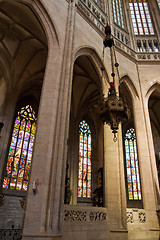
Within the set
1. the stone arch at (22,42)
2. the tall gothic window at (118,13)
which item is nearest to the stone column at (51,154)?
the stone arch at (22,42)

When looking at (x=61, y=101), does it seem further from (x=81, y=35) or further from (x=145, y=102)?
(x=145, y=102)

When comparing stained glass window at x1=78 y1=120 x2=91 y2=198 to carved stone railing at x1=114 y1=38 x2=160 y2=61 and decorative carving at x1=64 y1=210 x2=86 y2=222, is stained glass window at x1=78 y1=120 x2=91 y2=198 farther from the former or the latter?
decorative carving at x1=64 y1=210 x2=86 y2=222

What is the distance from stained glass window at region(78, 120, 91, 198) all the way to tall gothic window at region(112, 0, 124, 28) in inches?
318

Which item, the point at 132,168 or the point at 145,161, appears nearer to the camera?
the point at 145,161

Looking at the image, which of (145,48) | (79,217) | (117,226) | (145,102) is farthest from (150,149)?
(145,48)

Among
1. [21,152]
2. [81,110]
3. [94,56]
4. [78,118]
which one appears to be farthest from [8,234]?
[94,56]

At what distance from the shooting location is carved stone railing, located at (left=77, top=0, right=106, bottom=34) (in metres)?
9.78

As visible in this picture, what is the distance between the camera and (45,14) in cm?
763

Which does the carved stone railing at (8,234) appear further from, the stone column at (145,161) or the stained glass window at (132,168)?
the stained glass window at (132,168)

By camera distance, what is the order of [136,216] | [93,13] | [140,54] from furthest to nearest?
[140,54] < [93,13] < [136,216]

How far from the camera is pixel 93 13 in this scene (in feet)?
34.9

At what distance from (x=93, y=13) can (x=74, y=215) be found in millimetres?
10033

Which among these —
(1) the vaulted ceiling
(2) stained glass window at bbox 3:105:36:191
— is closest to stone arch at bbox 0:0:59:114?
(1) the vaulted ceiling

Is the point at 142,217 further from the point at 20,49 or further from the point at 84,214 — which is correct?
the point at 20,49
